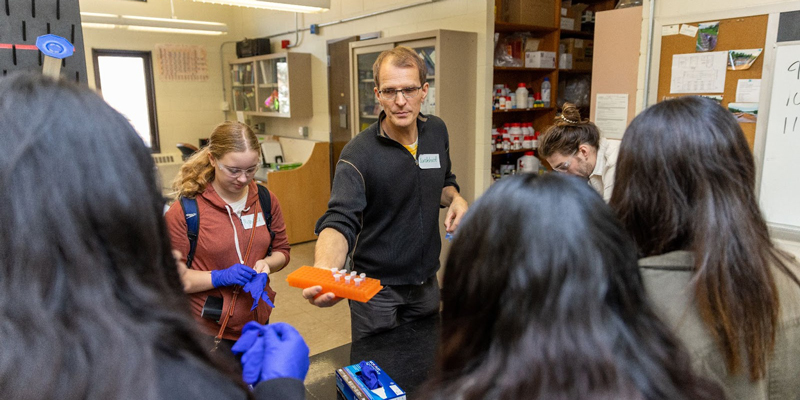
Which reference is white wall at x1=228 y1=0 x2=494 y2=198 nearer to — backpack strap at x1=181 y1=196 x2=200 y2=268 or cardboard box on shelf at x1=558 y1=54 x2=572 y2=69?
cardboard box on shelf at x1=558 y1=54 x2=572 y2=69

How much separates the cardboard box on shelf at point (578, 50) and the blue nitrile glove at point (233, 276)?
11.6 feet

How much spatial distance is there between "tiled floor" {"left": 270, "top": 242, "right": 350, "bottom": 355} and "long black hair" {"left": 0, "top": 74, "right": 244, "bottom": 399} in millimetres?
2478

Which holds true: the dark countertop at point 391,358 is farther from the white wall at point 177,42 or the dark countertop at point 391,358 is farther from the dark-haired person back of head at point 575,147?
the white wall at point 177,42

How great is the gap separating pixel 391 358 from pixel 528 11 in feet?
10.9

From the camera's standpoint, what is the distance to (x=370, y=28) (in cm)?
440

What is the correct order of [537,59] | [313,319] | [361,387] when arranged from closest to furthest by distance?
[361,387], [313,319], [537,59]

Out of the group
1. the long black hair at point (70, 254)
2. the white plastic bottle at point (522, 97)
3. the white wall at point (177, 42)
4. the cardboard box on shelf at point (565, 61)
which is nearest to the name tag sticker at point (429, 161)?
the long black hair at point (70, 254)

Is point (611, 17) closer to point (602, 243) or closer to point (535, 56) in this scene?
point (535, 56)

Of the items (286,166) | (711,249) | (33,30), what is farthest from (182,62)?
(711,249)

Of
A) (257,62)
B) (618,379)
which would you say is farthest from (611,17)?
(257,62)

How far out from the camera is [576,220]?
0.58 metres

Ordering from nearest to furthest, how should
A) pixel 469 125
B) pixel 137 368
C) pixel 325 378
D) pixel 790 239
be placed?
pixel 137 368 < pixel 325 378 < pixel 790 239 < pixel 469 125

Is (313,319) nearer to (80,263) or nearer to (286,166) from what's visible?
(286,166)

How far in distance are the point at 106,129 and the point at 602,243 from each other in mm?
603
